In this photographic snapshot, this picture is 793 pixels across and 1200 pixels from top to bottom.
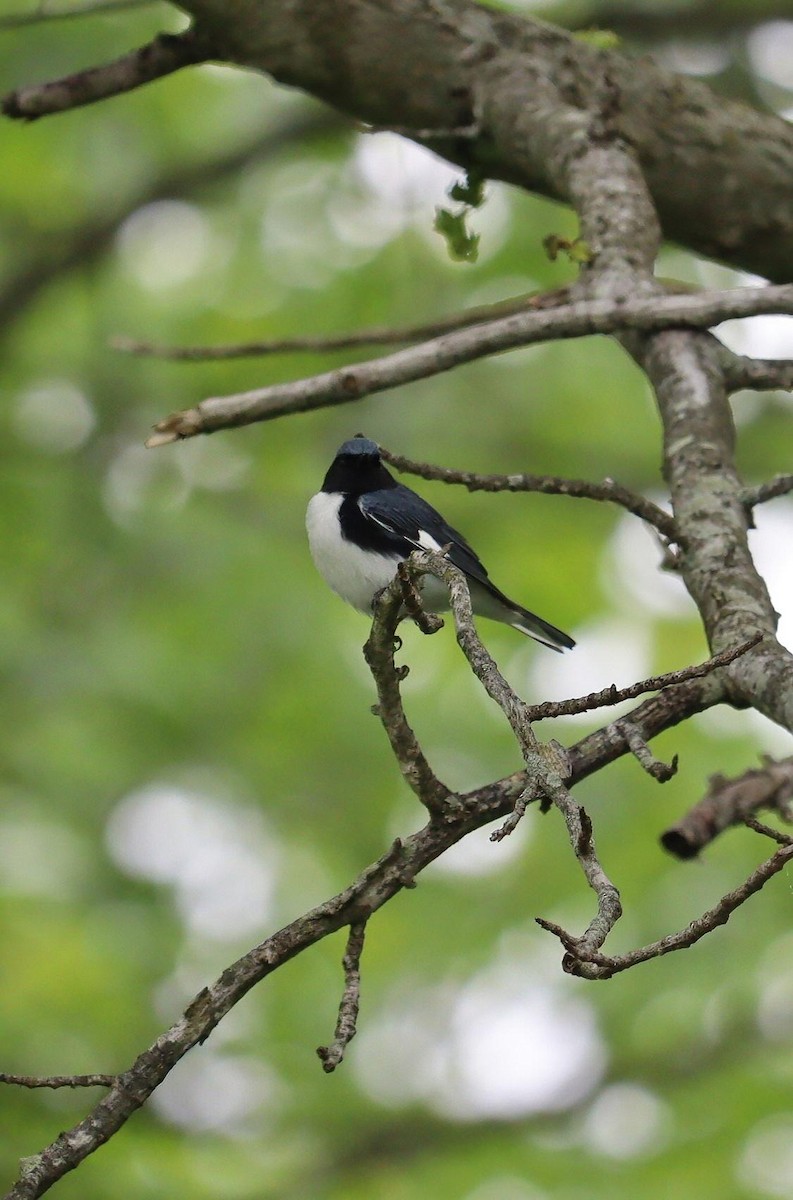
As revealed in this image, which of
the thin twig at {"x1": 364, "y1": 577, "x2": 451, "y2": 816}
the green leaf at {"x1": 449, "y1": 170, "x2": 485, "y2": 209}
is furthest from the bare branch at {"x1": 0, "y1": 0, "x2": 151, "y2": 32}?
the thin twig at {"x1": 364, "y1": 577, "x2": 451, "y2": 816}

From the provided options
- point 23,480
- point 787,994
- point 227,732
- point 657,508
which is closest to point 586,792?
point 787,994

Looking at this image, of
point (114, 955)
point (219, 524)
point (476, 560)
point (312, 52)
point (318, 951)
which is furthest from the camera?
point (219, 524)

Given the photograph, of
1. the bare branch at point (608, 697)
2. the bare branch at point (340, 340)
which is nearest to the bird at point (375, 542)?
the bare branch at point (340, 340)

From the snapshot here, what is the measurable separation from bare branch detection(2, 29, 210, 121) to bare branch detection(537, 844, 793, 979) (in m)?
3.30

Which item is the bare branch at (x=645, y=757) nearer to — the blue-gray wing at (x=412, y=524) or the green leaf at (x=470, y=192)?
the blue-gray wing at (x=412, y=524)

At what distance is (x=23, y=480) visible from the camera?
23.0ft

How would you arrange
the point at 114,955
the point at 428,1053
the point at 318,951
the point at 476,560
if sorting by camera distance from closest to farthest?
1. the point at 476,560
2. the point at 114,955
3. the point at 318,951
4. the point at 428,1053

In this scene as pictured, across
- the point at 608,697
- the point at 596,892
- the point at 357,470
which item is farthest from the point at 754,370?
the point at 596,892

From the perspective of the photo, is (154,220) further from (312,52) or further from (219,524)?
(312,52)

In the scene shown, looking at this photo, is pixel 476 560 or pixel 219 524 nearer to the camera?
pixel 476 560

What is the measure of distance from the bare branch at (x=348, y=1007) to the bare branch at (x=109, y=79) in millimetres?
2858

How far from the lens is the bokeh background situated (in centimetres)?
607

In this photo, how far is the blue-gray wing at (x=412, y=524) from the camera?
4.26m

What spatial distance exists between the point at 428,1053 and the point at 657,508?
15.4 feet
